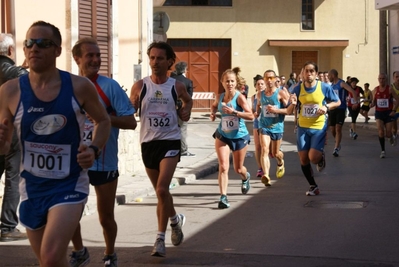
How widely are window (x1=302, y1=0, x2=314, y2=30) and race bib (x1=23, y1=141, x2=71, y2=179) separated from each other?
38760mm

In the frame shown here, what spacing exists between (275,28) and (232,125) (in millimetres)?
31681

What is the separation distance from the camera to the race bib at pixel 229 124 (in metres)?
11.9

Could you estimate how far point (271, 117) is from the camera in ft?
47.0

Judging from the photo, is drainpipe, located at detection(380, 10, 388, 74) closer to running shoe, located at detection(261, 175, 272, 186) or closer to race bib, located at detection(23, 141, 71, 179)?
running shoe, located at detection(261, 175, 272, 186)

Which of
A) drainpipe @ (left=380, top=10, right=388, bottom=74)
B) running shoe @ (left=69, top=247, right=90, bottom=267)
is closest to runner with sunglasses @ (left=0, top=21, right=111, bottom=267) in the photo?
running shoe @ (left=69, top=247, right=90, bottom=267)

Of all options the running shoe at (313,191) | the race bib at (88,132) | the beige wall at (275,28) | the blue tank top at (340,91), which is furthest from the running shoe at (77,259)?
the beige wall at (275,28)

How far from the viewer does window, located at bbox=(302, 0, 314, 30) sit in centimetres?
4325

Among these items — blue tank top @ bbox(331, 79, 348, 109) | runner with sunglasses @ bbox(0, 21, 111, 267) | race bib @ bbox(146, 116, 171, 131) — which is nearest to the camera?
runner with sunglasses @ bbox(0, 21, 111, 267)

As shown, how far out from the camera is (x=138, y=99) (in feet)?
28.5

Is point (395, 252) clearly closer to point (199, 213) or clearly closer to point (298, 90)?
point (199, 213)

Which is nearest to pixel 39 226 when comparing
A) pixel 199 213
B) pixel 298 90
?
pixel 199 213

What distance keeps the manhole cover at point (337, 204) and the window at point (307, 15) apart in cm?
3198

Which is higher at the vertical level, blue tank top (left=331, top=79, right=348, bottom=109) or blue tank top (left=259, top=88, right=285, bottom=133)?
blue tank top (left=331, top=79, right=348, bottom=109)

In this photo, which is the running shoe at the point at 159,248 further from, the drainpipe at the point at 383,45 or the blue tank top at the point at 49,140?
the drainpipe at the point at 383,45
